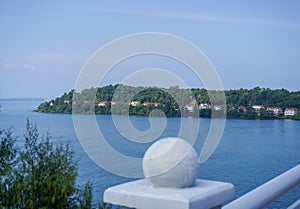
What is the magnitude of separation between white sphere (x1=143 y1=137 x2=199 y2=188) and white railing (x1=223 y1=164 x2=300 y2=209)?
0.13m

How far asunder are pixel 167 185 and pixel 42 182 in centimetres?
606

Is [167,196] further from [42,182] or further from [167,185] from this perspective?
[42,182]

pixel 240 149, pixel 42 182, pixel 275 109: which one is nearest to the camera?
pixel 42 182

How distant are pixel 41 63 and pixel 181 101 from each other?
4140 cm

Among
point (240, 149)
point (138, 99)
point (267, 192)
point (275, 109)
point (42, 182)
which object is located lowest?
point (240, 149)

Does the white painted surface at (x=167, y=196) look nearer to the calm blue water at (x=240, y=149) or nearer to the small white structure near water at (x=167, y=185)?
the small white structure near water at (x=167, y=185)

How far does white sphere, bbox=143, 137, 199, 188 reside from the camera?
2.27ft

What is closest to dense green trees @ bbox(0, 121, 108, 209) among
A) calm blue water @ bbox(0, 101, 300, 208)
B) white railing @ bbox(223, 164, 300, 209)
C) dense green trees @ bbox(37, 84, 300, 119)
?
dense green trees @ bbox(37, 84, 300, 119)

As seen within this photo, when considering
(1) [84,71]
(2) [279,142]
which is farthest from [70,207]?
(2) [279,142]

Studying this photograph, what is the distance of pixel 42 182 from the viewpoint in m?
6.43

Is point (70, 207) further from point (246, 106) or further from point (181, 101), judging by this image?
point (246, 106)

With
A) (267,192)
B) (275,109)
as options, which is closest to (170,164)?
(267,192)

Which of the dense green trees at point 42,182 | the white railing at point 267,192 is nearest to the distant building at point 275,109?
the dense green trees at point 42,182

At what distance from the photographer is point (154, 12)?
38375 millimetres
